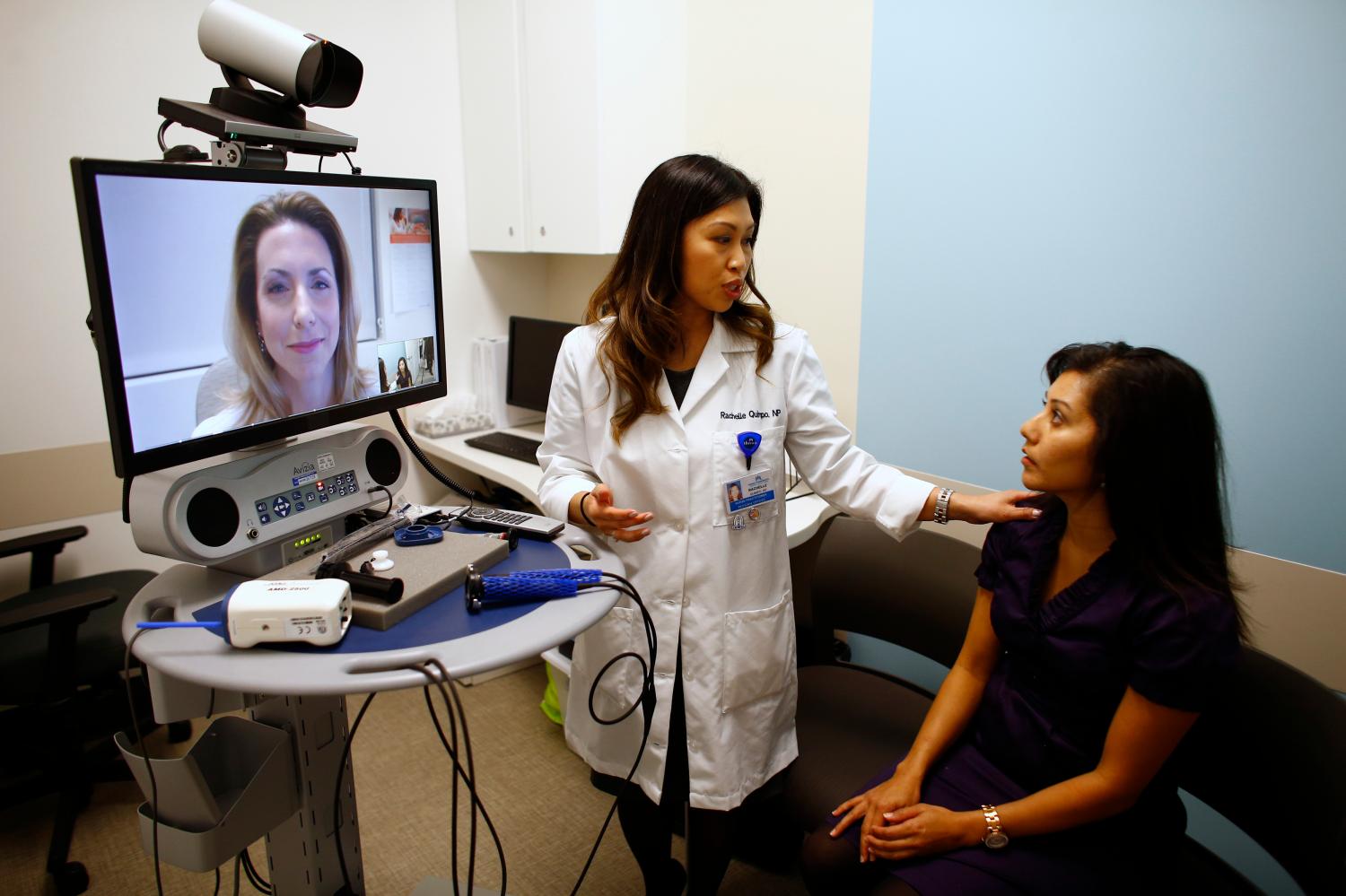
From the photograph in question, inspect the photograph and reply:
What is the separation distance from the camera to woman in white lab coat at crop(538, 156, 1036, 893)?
1359mm

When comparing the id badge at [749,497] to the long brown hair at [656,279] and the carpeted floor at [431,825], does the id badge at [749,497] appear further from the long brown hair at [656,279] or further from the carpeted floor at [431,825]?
the carpeted floor at [431,825]

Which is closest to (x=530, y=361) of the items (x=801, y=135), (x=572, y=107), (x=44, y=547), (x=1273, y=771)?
(x=572, y=107)

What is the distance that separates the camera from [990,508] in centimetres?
129

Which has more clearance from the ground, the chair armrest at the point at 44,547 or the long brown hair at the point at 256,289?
the long brown hair at the point at 256,289

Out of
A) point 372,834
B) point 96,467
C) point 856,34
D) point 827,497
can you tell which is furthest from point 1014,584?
point 96,467

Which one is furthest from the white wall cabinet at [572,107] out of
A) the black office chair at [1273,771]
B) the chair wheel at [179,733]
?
the black office chair at [1273,771]

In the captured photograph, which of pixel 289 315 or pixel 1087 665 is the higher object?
pixel 289 315

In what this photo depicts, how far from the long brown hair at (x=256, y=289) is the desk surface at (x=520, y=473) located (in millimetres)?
680

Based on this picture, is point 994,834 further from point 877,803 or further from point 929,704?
→ point 929,704

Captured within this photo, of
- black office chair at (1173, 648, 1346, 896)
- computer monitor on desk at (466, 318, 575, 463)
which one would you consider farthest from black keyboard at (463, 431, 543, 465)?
black office chair at (1173, 648, 1346, 896)

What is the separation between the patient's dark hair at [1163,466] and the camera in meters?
1.10

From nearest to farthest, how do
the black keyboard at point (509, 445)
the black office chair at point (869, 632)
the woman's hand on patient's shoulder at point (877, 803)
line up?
1. the woman's hand on patient's shoulder at point (877, 803)
2. the black office chair at point (869, 632)
3. the black keyboard at point (509, 445)

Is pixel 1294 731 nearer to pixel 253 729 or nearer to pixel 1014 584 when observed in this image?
pixel 1014 584

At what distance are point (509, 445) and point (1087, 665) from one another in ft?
6.38
